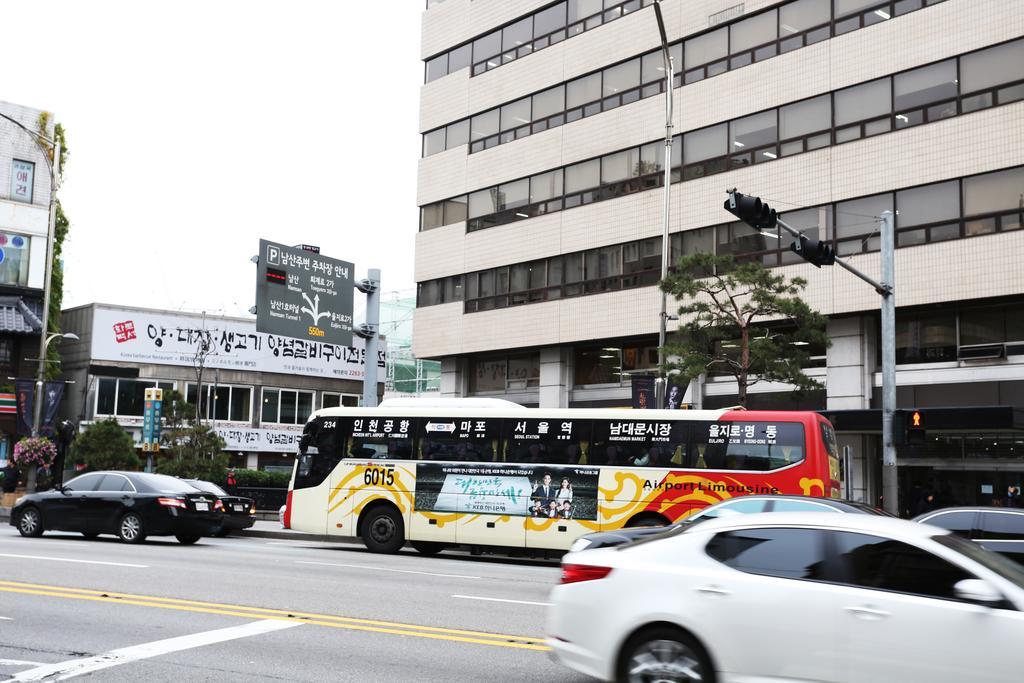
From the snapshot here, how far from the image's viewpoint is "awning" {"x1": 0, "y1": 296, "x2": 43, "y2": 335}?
5104cm

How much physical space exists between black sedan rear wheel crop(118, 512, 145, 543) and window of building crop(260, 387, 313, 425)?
41.6 m

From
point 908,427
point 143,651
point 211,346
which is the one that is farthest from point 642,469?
point 211,346

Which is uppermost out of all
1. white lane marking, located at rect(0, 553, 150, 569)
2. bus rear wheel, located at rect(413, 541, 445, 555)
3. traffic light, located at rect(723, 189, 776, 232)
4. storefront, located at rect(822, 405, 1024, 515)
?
traffic light, located at rect(723, 189, 776, 232)

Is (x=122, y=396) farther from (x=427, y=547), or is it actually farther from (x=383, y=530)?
(x=383, y=530)

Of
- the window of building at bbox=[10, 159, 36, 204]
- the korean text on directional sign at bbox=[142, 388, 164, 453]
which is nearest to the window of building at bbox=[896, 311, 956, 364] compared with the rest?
the korean text on directional sign at bbox=[142, 388, 164, 453]

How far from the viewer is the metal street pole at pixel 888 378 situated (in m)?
20.6

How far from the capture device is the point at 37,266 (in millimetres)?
53844

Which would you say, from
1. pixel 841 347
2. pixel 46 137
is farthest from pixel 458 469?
pixel 46 137

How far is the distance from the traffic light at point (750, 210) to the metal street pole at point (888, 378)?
17.8 feet

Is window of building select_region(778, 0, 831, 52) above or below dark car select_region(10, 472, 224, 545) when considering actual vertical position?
above

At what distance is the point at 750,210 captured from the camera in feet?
54.5

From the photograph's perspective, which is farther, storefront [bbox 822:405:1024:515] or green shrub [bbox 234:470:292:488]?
green shrub [bbox 234:470:292:488]

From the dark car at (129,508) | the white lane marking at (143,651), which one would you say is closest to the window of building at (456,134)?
the dark car at (129,508)

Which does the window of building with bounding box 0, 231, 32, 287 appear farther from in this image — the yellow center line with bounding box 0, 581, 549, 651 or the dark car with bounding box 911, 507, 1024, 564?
the dark car with bounding box 911, 507, 1024, 564
